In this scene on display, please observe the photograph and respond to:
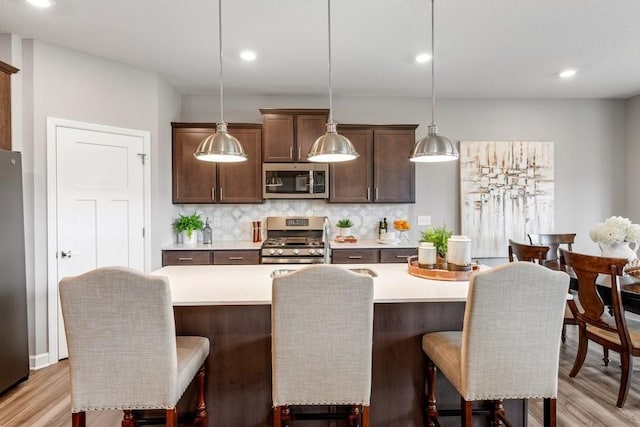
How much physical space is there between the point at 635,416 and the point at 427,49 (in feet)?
10.3

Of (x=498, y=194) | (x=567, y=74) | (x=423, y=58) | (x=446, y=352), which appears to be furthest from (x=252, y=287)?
(x=567, y=74)

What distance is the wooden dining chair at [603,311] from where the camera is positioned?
224cm

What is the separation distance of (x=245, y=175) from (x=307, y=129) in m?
0.92

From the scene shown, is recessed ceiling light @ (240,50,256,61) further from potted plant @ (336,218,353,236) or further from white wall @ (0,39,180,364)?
potted plant @ (336,218,353,236)

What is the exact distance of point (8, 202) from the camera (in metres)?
2.58

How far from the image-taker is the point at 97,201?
11.0 ft

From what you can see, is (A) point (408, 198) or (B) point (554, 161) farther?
(B) point (554, 161)

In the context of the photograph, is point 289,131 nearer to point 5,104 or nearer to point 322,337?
point 5,104

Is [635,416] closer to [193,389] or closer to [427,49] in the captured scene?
[193,389]

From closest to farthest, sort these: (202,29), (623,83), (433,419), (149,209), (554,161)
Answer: (433,419)
(202,29)
(149,209)
(623,83)
(554,161)

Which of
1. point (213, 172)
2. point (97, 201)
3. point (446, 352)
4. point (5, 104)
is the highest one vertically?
point (5, 104)

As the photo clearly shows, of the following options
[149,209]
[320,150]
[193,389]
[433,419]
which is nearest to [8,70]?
[149,209]

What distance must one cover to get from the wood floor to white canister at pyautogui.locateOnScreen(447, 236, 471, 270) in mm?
1101

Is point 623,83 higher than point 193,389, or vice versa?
point 623,83
